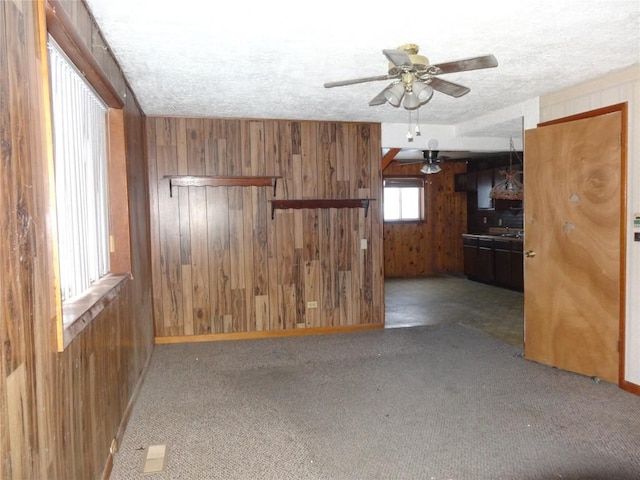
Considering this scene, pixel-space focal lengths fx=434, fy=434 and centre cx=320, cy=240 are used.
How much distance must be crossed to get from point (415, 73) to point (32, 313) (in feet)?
6.93

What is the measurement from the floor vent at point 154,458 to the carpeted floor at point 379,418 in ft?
0.13

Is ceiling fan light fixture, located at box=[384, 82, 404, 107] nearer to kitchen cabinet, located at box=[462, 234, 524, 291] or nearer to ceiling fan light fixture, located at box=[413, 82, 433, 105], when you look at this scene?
ceiling fan light fixture, located at box=[413, 82, 433, 105]

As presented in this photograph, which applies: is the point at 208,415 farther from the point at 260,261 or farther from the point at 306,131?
the point at 306,131

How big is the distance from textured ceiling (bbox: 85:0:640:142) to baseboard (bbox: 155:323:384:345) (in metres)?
2.36

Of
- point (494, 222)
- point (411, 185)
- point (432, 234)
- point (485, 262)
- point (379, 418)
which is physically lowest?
point (379, 418)

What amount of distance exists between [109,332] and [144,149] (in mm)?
2399

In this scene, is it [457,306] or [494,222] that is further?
[494,222]

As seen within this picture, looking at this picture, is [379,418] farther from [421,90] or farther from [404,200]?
[404,200]

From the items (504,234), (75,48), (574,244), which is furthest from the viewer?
(504,234)

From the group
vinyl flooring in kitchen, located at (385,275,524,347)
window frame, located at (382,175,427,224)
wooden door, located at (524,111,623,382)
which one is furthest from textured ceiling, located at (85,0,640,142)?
window frame, located at (382,175,427,224)

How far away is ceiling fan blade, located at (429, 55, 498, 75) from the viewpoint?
2.26 m

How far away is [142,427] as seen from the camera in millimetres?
2723

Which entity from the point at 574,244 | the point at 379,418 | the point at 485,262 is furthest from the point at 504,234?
the point at 379,418

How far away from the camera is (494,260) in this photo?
7609mm
